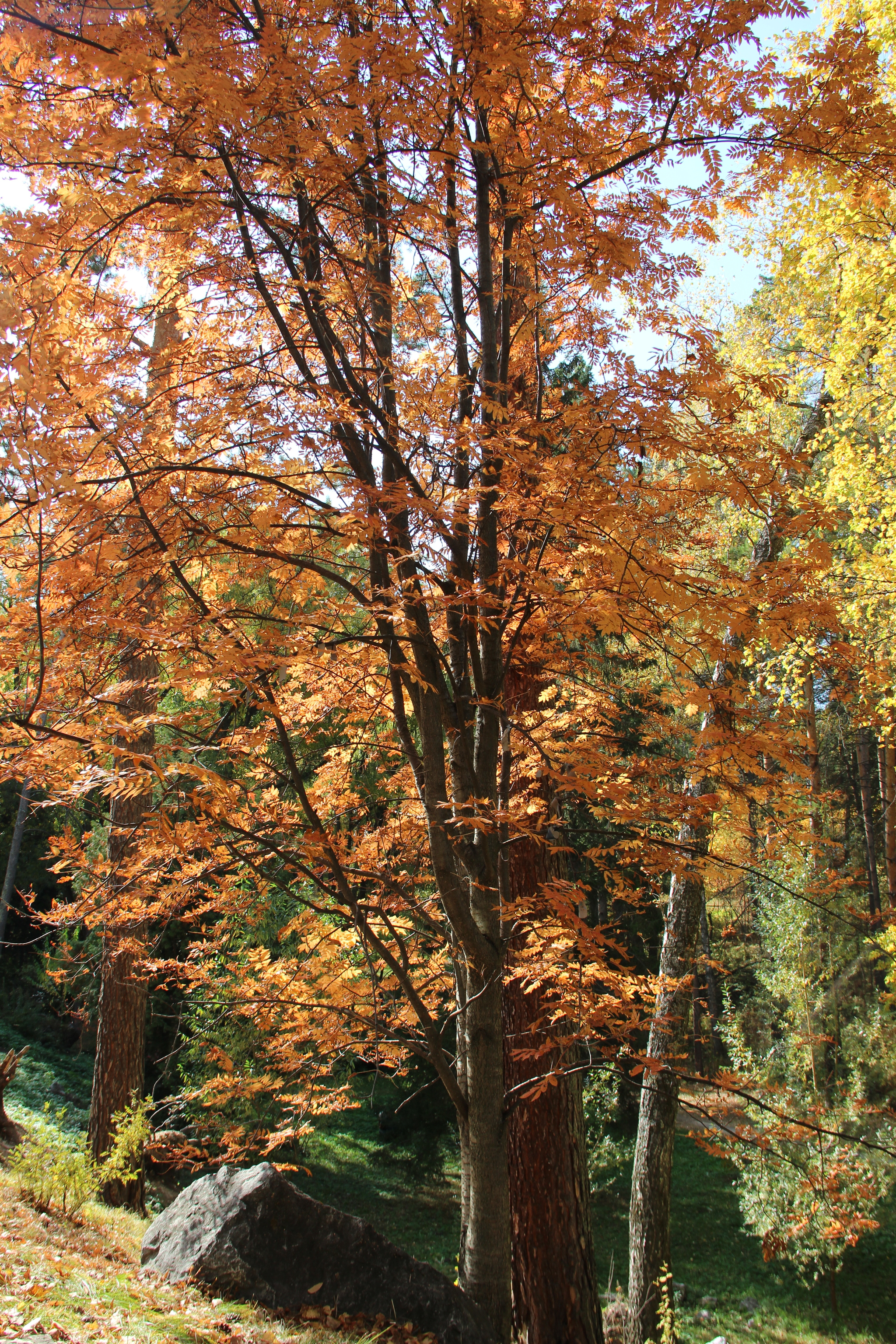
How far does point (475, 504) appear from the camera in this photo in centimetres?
331

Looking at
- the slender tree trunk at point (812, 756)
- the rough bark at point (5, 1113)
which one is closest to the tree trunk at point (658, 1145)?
the slender tree trunk at point (812, 756)

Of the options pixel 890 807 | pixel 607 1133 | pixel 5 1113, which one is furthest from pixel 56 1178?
pixel 890 807

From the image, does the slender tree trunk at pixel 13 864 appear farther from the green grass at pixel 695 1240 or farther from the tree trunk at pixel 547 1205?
the tree trunk at pixel 547 1205

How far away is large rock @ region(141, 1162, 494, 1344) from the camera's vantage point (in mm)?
3428

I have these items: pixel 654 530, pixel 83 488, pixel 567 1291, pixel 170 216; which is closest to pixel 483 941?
pixel 654 530

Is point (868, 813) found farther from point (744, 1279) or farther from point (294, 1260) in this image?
point (294, 1260)

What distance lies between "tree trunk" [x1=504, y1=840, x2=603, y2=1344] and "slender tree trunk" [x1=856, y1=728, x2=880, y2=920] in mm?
12537

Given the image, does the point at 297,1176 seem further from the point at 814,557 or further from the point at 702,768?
the point at 814,557

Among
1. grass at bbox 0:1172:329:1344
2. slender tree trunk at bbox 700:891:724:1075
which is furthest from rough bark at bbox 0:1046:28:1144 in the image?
slender tree trunk at bbox 700:891:724:1075

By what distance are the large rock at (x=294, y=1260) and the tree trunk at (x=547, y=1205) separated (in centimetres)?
105

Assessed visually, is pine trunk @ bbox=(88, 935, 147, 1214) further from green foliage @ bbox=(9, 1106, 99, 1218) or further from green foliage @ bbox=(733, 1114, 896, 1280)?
green foliage @ bbox=(733, 1114, 896, 1280)

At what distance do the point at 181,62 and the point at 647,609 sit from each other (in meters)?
2.12

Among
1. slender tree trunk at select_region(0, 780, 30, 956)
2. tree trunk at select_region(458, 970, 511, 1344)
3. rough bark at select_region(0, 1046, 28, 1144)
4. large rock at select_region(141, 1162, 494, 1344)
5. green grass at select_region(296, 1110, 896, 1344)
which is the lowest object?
green grass at select_region(296, 1110, 896, 1344)

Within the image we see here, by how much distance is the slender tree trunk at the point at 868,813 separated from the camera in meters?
15.7
